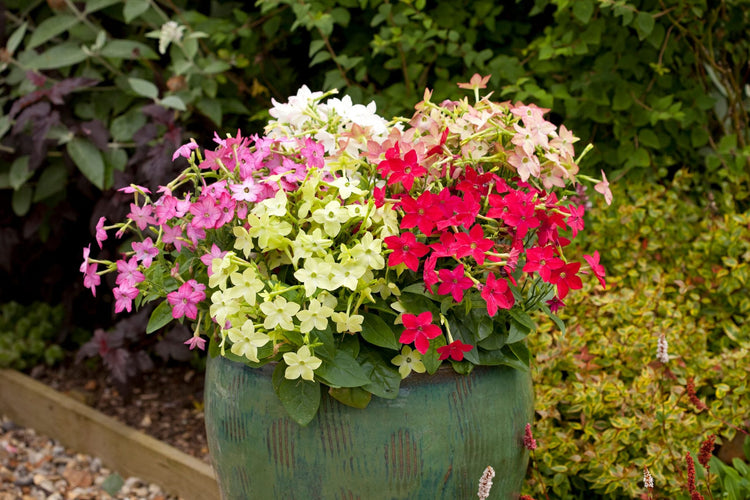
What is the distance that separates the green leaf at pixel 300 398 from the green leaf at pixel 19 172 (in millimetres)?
1688

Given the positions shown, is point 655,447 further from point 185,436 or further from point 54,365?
point 54,365

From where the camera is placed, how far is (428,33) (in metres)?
2.35

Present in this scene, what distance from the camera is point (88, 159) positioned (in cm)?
247

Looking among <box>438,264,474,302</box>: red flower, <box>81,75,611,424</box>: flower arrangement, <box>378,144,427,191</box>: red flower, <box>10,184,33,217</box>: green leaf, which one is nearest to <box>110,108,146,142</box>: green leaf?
<box>10,184,33,217</box>: green leaf

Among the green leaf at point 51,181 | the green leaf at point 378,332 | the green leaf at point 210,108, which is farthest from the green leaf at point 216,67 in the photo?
the green leaf at point 378,332

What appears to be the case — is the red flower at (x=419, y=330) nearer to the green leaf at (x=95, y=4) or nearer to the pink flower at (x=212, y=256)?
the pink flower at (x=212, y=256)

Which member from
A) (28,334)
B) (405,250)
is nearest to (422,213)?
(405,250)

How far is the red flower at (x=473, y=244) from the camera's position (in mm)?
1219

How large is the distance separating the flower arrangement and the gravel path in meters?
1.25

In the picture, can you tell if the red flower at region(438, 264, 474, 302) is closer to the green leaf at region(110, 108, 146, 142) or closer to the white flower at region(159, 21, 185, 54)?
the white flower at region(159, 21, 185, 54)

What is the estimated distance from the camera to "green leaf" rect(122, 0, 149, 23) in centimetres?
247

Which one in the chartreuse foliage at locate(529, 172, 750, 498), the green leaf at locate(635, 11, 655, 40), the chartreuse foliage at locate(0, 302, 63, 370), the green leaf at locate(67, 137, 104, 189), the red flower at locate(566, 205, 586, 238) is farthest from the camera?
the chartreuse foliage at locate(0, 302, 63, 370)

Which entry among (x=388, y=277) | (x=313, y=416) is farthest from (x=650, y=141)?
(x=313, y=416)

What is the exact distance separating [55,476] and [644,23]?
7.72 ft
